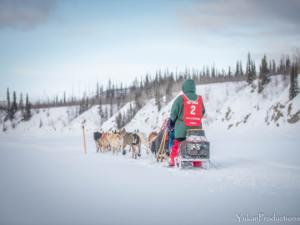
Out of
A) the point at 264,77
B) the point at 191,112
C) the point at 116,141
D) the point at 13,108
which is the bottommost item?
the point at 116,141

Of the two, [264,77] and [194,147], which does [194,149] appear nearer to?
[194,147]

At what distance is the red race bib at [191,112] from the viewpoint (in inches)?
209

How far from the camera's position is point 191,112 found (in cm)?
533

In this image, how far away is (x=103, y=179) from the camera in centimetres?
413

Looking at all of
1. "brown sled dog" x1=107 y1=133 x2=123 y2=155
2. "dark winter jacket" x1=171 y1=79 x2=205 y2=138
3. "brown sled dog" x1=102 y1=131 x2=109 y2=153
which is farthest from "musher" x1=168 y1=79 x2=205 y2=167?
"brown sled dog" x1=102 y1=131 x2=109 y2=153

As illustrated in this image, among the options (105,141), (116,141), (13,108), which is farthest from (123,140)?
(13,108)

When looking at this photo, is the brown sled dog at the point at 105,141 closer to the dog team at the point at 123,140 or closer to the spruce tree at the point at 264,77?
the dog team at the point at 123,140

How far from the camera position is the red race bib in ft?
17.4

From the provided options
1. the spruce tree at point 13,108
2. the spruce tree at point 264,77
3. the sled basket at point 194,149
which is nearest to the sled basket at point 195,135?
the sled basket at point 194,149

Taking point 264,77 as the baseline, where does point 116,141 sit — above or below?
below

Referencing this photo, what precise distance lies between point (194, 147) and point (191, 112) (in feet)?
2.97

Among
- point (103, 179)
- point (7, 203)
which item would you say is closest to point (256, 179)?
point (103, 179)

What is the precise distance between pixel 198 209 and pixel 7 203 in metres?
2.57

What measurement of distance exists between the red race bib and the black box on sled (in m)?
0.33
